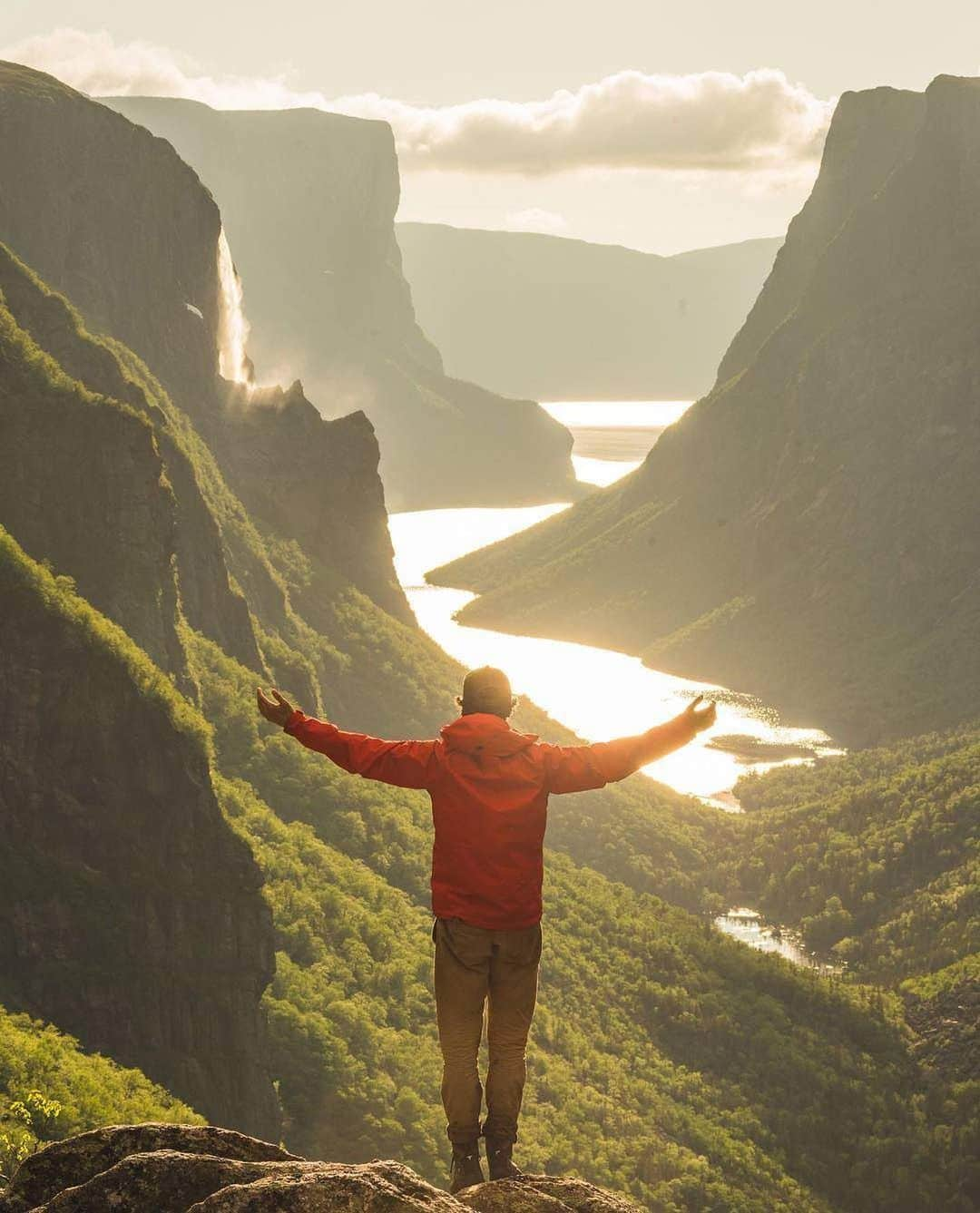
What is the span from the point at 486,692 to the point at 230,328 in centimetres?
12186

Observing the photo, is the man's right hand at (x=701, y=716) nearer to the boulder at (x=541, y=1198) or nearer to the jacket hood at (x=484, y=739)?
the jacket hood at (x=484, y=739)

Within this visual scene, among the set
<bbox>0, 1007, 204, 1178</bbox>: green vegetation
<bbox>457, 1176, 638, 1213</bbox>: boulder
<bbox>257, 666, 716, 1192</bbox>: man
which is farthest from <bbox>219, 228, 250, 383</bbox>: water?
<bbox>457, 1176, 638, 1213</bbox>: boulder

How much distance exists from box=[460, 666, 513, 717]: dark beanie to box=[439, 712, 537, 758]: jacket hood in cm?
19

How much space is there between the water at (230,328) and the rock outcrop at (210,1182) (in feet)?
381

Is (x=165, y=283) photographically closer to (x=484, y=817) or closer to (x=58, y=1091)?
(x=58, y=1091)

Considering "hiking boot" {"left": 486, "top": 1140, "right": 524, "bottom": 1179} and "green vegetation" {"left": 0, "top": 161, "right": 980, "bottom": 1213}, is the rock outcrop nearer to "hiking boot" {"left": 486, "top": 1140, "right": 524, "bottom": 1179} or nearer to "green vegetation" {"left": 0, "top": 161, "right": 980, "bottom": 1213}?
"hiking boot" {"left": 486, "top": 1140, "right": 524, "bottom": 1179}

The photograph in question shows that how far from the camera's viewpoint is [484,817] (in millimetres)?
14172

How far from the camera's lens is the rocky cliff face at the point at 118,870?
37375 mm

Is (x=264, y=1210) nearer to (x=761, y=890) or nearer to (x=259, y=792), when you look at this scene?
(x=259, y=792)

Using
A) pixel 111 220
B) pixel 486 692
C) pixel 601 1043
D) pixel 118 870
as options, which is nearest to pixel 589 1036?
pixel 601 1043

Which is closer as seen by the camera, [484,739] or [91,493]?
[484,739]

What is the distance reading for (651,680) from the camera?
196 m

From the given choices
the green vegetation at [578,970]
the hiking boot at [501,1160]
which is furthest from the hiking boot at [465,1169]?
the green vegetation at [578,970]

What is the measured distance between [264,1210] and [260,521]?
369 ft
